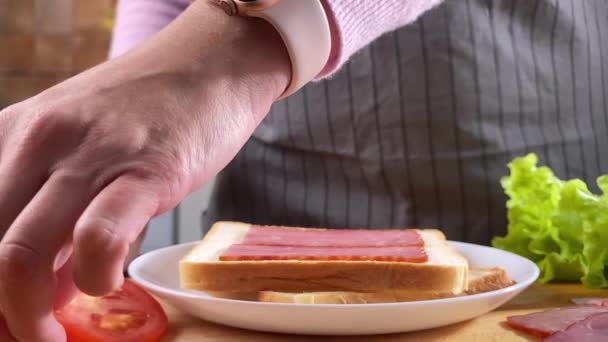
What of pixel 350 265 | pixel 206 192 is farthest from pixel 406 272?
pixel 206 192

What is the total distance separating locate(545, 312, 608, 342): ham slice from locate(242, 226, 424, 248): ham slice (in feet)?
Result: 0.74

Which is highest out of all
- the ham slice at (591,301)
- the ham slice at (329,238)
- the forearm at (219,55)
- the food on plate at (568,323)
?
the forearm at (219,55)

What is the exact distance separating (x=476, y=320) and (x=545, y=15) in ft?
2.21

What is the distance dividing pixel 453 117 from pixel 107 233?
925mm

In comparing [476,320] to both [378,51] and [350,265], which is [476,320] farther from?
[378,51]

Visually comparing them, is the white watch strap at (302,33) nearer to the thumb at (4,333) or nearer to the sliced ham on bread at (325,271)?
the sliced ham on bread at (325,271)

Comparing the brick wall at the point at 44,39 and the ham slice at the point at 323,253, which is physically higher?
the brick wall at the point at 44,39

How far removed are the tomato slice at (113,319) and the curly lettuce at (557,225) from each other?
1.77 feet

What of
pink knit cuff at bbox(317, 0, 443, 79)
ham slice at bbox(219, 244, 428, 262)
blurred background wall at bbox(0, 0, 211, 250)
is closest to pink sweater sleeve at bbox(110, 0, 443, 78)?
pink knit cuff at bbox(317, 0, 443, 79)

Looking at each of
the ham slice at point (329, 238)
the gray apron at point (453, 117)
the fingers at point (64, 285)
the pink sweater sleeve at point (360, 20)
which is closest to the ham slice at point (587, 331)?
the ham slice at point (329, 238)

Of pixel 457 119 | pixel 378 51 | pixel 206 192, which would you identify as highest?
pixel 378 51

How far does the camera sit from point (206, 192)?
9.26 feet

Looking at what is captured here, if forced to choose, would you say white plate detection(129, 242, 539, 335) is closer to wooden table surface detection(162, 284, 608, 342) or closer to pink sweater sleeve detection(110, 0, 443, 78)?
wooden table surface detection(162, 284, 608, 342)

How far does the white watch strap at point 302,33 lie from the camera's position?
0.69 metres
